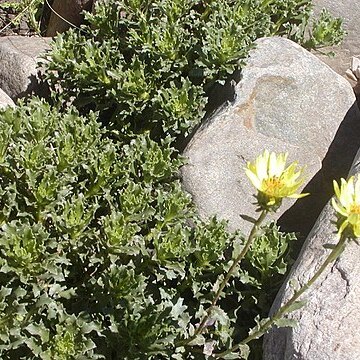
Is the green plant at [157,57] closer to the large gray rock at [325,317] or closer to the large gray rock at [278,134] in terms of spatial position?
the large gray rock at [278,134]

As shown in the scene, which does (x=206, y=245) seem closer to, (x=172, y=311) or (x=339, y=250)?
(x=172, y=311)

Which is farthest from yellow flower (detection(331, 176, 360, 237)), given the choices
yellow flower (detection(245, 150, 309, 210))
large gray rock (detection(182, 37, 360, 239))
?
large gray rock (detection(182, 37, 360, 239))

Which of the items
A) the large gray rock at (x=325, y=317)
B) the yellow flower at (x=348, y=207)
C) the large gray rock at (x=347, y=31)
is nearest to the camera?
the yellow flower at (x=348, y=207)

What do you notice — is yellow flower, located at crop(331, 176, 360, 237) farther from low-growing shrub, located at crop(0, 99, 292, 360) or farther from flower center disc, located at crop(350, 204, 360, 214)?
A: low-growing shrub, located at crop(0, 99, 292, 360)

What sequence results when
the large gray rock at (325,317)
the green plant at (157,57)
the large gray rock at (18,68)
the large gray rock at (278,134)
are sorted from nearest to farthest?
the large gray rock at (325,317)
the large gray rock at (278,134)
the green plant at (157,57)
the large gray rock at (18,68)

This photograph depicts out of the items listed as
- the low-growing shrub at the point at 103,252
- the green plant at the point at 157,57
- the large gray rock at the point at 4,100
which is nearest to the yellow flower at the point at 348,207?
the low-growing shrub at the point at 103,252

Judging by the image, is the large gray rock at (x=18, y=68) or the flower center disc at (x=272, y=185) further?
the large gray rock at (x=18, y=68)

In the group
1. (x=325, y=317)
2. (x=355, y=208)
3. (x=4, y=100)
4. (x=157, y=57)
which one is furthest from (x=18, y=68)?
(x=355, y=208)
